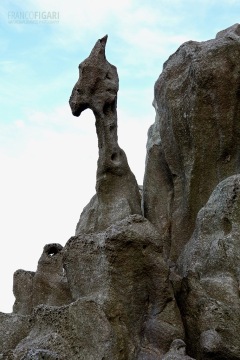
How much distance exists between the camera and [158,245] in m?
8.27

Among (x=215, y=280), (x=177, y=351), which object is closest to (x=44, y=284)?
(x=215, y=280)

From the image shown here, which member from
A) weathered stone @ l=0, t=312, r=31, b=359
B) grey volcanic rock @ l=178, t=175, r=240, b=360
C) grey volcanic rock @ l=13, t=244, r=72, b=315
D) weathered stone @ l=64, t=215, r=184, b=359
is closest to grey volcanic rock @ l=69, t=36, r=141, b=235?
grey volcanic rock @ l=13, t=244, r=72, b=315

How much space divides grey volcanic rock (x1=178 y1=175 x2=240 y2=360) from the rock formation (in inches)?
0.5

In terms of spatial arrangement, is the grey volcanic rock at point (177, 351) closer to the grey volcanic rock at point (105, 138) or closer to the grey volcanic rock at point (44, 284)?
the grey volcanic rock at point (44, 284)

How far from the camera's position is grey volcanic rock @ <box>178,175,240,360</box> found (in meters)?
7.80

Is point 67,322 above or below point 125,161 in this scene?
below

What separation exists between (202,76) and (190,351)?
13.1ft

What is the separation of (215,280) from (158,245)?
0.81 m

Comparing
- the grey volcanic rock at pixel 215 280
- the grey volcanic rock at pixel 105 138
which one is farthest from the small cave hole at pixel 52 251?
the grey volcanic rock at pixel 215 280

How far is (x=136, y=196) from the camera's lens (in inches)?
426

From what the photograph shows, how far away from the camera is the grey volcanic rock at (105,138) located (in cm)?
1077

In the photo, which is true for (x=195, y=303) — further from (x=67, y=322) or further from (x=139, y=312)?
(x=67, y=322)

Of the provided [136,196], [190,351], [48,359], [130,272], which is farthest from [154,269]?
[136,196]

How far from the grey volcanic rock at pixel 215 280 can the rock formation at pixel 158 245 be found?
0.01 meters
